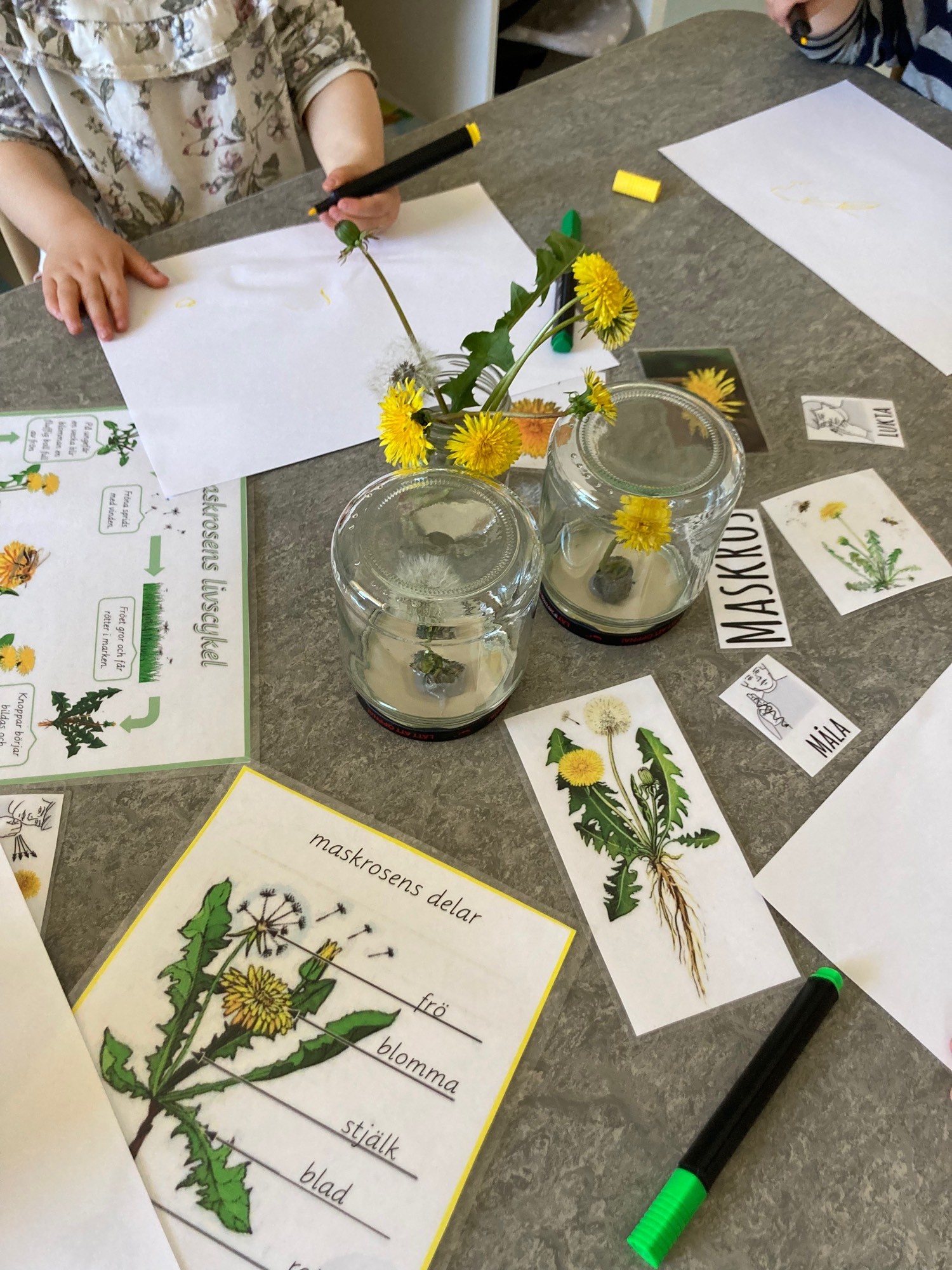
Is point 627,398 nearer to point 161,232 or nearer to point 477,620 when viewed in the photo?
point 477,620

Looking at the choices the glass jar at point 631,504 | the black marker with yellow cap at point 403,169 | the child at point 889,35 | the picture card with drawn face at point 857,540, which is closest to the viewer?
the glass jar at point 631,504

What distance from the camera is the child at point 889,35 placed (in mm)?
864

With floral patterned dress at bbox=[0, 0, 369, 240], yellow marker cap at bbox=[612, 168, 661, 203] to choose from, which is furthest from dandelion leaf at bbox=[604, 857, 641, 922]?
floral patterned dress at bbox=[0, 0, 369, 240]

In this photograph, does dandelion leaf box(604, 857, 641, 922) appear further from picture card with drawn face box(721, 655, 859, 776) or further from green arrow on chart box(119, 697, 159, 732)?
green arrow on chart box(119, 697, 159, 732)

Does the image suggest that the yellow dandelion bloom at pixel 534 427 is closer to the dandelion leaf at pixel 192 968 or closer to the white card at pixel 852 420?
the white card at pixel 852 420

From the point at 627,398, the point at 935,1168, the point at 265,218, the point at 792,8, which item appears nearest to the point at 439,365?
the point at 627,398

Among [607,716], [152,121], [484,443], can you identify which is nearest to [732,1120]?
[607,716]

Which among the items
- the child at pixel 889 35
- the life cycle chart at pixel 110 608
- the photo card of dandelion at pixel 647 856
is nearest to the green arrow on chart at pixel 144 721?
the life cycle chart at pixel 110 608

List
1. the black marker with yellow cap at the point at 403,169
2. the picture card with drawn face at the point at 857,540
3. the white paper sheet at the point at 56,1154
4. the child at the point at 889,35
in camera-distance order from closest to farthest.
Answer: the white paper sheet at the point at 56,1154 → the picture card with drawn face at the point at 857,540 → the black marker with yellow cap at the point at 403,169 → the child at the point at 889,35

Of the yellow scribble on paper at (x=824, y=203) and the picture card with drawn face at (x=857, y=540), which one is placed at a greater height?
the yellow scribble on paper at (x=824, y=203)

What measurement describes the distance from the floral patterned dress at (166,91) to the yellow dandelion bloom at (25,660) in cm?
58

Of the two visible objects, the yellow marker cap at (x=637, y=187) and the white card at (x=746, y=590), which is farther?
the yellow marker cap at (x=637, y=187)

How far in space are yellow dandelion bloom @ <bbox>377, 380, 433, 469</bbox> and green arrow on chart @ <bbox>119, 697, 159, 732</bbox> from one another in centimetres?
21

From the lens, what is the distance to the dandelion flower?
1.69ft
